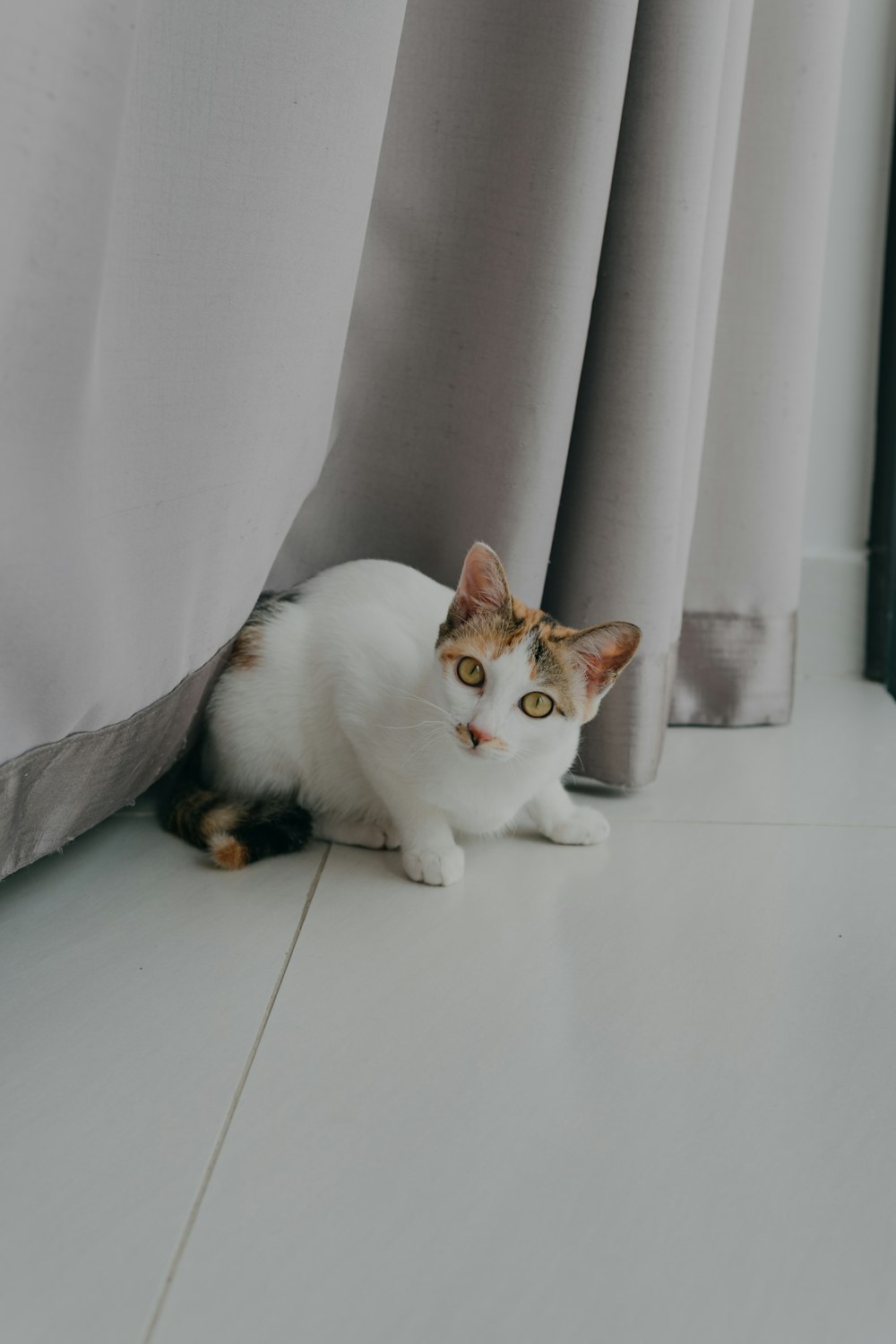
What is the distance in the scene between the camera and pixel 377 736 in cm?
105

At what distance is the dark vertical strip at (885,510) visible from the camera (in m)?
1.58

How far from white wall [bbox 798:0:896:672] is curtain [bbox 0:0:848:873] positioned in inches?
10.3

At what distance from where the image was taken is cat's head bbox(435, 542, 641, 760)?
0.92 metres

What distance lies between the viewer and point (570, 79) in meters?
1.06

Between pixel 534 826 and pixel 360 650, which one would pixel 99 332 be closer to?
pixel 360 650

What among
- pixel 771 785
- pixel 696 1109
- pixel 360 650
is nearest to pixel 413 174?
pixel 360 650

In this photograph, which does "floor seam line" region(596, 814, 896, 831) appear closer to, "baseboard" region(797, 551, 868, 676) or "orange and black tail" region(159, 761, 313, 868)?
"orange and black tail" region(159, 761, 313, 868)

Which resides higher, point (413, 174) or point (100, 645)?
point (413, 174)

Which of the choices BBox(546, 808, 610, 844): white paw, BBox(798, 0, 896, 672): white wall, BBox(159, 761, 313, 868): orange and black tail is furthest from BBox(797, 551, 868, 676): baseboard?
BBox(159, 761, 313, 868): orange and black tail

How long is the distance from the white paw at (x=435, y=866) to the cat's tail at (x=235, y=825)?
122 mm

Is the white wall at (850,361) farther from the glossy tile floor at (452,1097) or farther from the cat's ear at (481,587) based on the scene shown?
the cat's ear at (481,587)

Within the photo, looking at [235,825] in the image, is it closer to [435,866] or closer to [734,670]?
[435,866]

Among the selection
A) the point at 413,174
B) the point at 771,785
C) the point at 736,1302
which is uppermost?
the point at 413,174

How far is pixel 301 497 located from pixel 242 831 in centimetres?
35
